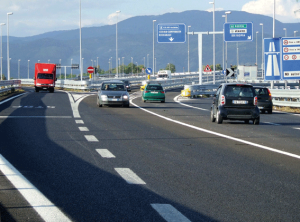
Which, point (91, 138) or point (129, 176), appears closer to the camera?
point (129, 176)

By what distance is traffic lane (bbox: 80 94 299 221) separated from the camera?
607 centimetres

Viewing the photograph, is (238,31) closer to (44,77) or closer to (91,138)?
(44,77)

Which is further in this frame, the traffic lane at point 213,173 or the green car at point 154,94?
the green car at point 154,94

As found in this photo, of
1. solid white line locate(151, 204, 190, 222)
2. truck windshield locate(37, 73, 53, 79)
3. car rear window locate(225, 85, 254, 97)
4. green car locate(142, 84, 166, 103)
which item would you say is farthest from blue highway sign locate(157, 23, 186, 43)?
solid white line locate(151, 204, 190, 222)

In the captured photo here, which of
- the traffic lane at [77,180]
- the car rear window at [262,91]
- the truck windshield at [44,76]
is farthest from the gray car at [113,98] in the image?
the truck windshield at [44,76]

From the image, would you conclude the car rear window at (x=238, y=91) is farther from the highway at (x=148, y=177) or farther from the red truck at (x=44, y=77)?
the red truck at (x=44, y=77)

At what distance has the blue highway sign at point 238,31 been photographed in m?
50.3

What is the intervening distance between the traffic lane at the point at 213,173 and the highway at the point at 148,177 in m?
0.01

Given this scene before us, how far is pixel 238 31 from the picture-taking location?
50.9 meters

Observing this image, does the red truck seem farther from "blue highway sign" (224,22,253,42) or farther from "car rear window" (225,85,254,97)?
"car rear window" (225,85,254,97)

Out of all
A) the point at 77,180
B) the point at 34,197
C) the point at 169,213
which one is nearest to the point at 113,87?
the point at 77,180

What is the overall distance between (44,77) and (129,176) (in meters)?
50.1

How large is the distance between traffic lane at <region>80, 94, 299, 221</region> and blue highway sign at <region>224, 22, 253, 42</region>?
37819 millimetres

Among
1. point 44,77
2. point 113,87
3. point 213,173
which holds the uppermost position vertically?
point 44,77
